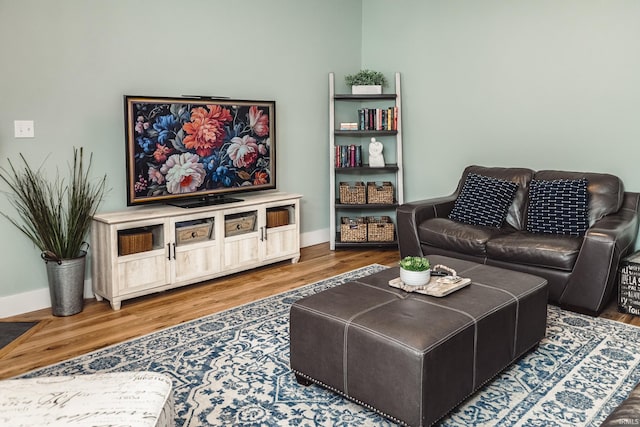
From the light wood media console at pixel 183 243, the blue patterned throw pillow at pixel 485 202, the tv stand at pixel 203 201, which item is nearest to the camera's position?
the light wood media console at pixel 183 243

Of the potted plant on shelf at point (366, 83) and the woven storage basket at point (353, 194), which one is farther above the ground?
the potted plant on shelf at point (366, 83)

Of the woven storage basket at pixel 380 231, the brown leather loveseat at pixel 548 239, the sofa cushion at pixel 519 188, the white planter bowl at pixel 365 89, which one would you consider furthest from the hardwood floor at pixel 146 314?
the white planter bowl at pixel 365 89

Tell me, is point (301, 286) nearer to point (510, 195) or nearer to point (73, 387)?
point (510, 195)

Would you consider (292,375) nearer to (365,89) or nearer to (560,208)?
(560,208)

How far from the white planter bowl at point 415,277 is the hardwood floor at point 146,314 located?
1474 mm

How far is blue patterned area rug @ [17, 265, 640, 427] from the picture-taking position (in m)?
2.25

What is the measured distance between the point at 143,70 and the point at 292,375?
2571mm

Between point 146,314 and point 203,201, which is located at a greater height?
point 203,201

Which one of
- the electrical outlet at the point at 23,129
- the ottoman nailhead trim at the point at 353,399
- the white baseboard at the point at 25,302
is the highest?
the electrical outlet at the point at 23,129

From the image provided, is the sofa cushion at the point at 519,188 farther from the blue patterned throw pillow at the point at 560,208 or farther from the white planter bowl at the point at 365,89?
the white planter bowl at the point at 365,89

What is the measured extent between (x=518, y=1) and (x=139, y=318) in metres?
3.99

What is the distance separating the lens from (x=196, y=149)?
159 inches

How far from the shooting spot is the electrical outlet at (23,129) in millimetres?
3386

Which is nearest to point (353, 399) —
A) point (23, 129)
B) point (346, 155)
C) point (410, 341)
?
point (410, 341)
